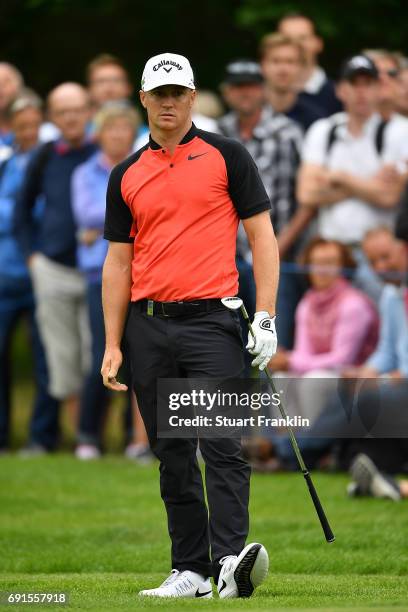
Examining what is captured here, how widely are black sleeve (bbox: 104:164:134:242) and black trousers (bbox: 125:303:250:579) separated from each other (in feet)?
1.17

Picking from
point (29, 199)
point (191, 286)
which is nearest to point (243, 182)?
point (191, 286)

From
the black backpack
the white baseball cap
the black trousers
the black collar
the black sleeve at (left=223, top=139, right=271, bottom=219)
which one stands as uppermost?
the white baseball cap

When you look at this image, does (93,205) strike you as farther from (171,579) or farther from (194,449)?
(171,579)

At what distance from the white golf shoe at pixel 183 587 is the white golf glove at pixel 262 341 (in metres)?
1.09

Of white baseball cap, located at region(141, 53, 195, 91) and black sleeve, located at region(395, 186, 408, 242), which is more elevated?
white baseball cap, located at region(141, 53, 195, 91)

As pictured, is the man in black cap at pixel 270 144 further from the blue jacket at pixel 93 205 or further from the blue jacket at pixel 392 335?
the blue jacket at pixel 93 205

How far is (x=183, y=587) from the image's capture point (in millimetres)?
7547

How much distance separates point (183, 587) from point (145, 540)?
87.1 inches

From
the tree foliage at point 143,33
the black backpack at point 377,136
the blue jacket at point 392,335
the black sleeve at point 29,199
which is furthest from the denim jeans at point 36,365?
the tree foliage at point 143,33

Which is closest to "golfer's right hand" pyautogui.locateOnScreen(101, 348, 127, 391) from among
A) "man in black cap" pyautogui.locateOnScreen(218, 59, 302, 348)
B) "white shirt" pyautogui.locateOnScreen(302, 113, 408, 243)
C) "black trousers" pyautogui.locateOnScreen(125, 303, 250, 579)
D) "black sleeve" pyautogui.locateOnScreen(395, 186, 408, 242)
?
"black trousers" pyautogui.locateOnScreen(125, 303, 250, 579)

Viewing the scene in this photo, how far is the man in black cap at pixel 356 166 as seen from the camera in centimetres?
1219

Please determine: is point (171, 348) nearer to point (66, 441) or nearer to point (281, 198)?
point (281, 198)

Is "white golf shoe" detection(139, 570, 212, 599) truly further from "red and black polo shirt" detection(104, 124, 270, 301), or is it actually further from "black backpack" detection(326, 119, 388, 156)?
"black backpack" detection(326, 119, 388, 156)

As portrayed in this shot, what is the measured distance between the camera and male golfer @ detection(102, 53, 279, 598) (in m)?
7.46
